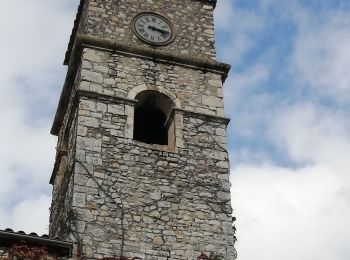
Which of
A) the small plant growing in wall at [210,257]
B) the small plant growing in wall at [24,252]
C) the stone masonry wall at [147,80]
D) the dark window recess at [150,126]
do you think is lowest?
the small plant growing in wall at [24,252]

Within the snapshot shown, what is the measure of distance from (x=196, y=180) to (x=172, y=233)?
1.32 m

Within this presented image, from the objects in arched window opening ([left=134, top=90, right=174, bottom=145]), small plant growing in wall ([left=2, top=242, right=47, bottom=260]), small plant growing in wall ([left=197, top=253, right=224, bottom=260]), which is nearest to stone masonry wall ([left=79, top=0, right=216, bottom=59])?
arched window opening ([left=134, top=90, right=174, bottom=145])

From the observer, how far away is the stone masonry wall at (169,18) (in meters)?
15.1

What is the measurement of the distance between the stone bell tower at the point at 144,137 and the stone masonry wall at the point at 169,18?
0.9 inches

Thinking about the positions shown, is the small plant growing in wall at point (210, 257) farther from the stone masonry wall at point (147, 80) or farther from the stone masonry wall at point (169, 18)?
the stone masonry wall at point (169, 18)

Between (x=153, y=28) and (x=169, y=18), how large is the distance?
0.58 metres

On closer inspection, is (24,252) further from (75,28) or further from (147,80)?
(75,28)

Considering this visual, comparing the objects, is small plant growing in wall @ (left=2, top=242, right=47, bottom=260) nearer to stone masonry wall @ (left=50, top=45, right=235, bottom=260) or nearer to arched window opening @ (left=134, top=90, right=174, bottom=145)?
stone masonry wall @ (left=50, top=45, right=235, bottom=260)

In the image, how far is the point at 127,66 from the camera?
14539 millimetres

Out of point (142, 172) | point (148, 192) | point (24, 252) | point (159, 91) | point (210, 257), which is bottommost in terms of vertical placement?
point (24, 252)

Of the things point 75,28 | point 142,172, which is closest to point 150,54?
point 142,172

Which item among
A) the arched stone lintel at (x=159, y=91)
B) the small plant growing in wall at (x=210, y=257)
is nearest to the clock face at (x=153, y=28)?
the arched stone lintel at (x=159, y=91)

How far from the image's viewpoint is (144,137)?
1539 centimetres

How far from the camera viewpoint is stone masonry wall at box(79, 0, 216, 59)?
49.7 ft
